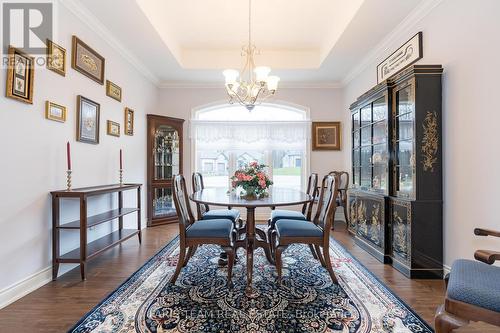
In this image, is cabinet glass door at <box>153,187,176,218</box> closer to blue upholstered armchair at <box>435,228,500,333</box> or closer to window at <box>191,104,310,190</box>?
window at <box>191,104,310,190</box>

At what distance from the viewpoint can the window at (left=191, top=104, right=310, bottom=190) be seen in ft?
17.2

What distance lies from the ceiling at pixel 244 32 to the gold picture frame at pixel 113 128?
111 centimetres

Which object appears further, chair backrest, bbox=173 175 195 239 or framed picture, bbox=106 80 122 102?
framed picture, bbox=106 80 122 102

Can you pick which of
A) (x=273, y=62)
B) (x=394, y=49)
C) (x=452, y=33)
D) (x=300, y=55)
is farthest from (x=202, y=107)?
(x=452, y=33)

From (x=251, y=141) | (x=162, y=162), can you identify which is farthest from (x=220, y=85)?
(x=162, y=162)

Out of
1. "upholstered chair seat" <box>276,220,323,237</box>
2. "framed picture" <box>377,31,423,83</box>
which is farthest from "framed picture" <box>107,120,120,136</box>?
"framed picture" <box>377,31,423,83</box>

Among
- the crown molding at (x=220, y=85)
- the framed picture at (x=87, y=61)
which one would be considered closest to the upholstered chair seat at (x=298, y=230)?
the framed picture at (x=87, y=61)

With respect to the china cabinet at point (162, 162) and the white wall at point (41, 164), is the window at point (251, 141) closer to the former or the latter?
the china cabinet at point (162, 162)

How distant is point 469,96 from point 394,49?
149cm

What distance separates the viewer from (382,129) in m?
3.06

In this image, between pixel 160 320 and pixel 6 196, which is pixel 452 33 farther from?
pixel 6 196

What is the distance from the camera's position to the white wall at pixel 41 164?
2066 millimetres

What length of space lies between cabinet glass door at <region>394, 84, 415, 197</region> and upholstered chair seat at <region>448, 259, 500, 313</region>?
1123mm

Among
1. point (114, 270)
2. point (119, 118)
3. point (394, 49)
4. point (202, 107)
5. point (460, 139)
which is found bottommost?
point (114, 270)
